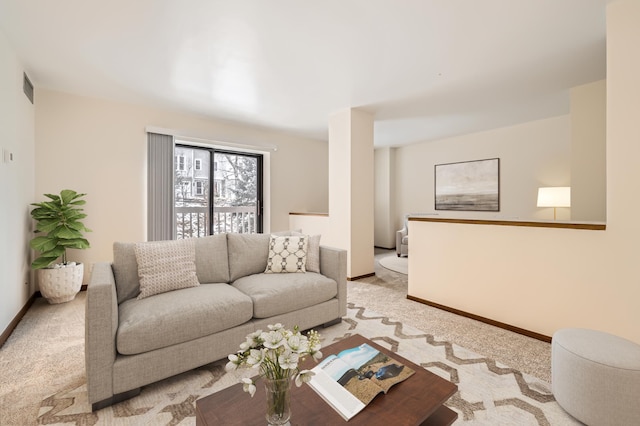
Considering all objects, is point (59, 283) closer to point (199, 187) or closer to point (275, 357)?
point (199, 187)

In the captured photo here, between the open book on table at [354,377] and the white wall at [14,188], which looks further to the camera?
the white wall at [14,188]

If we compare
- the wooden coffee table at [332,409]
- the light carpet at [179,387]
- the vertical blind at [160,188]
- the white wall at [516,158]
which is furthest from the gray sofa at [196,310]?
the white wall at [516,158]

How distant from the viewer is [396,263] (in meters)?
5.25

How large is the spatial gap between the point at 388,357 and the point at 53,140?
14.2 feet

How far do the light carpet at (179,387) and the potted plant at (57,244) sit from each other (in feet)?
2.39

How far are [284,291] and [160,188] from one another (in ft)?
9.47

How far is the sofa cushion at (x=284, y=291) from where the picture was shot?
6.83ft

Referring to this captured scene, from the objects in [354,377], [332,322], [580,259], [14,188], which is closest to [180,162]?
[14,188]

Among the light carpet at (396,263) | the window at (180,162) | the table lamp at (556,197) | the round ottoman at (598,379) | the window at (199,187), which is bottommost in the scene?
the light carpet at (396,263)

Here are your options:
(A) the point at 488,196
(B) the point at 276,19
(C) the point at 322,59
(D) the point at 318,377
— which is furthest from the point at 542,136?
(D) the point at 318,377

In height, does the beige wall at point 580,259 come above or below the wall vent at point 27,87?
below

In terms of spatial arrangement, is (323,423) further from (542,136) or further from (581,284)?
(542,136)

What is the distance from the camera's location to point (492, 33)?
2.26 meters

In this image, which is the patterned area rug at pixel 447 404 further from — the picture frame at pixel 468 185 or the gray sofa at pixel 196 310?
the picture frame at pixel 468 185
